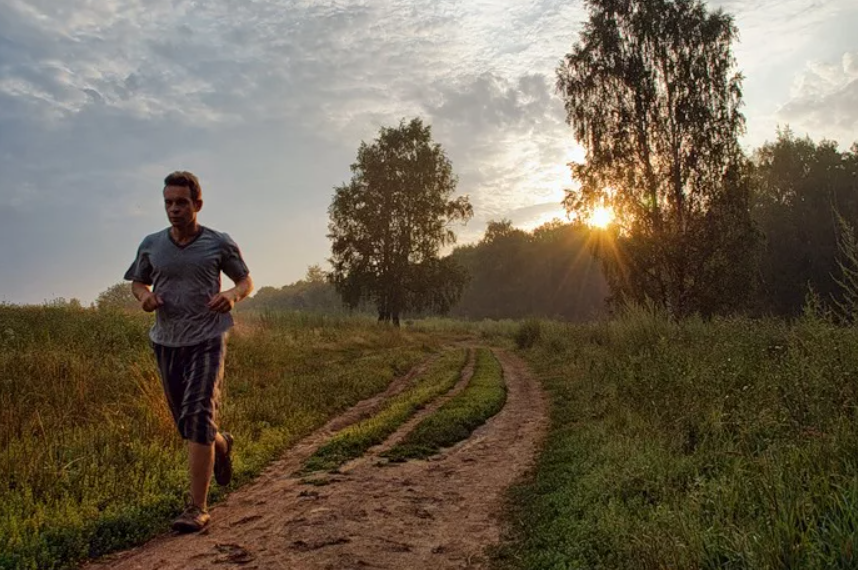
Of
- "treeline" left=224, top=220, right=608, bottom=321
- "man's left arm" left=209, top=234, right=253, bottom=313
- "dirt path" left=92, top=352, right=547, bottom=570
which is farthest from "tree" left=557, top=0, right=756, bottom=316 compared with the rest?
"treeline" left=224, top=220, right=608, bottom=321

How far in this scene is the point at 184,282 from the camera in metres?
4.19

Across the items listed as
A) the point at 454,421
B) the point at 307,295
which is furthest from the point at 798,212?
the point at 307,295

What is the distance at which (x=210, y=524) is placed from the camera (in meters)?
4.23

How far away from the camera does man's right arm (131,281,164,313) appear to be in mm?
4090

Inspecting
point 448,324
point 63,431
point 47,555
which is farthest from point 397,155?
point 47,555

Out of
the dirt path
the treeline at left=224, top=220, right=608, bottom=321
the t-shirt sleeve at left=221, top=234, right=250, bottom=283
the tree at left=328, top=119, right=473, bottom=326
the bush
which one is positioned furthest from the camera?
the treeline at left=224, top=220, right=608, bottom=321

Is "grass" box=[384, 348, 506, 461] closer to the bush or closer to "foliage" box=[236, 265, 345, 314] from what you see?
the bush

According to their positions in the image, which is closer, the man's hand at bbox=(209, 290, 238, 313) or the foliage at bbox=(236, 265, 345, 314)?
the man's hand at bbox=(209, 290, 238, 313)

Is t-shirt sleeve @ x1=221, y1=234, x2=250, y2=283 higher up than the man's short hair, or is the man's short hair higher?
the man's short hair

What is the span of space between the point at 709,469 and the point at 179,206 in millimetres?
5027

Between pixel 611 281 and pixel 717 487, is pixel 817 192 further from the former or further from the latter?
pixel 717 487

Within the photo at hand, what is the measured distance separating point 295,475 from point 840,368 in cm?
550

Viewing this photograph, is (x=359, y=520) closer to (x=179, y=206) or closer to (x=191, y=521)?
(x=191, y=521)

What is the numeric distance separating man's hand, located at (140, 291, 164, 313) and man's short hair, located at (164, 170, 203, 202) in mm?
847
